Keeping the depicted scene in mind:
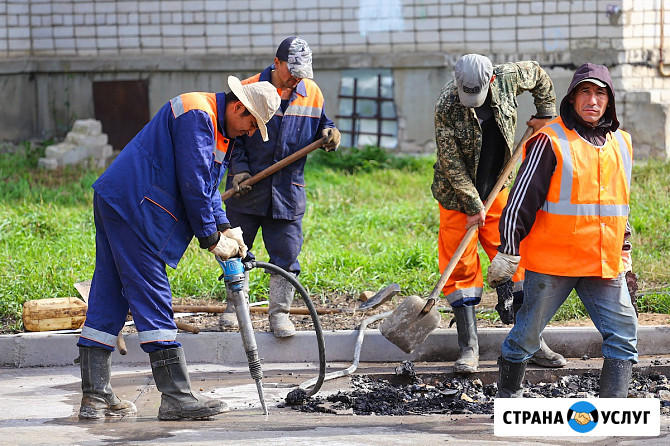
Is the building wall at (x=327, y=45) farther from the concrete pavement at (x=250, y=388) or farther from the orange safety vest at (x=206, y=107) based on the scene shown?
the orange safety vest at (x=206, y=107)

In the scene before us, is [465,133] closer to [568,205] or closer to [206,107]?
[568,205]

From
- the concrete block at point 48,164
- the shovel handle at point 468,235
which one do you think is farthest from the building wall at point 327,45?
the shovel handle at point 468,235

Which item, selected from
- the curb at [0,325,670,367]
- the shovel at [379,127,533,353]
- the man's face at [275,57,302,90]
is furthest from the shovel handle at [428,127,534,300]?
the man's face at [275,57,302,90]

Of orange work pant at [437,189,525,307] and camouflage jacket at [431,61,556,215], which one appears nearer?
camouflage jacket at [431,61,556,215]

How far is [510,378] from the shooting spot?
15.8ft

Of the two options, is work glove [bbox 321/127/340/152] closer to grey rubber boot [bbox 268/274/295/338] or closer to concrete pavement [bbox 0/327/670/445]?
grey rubber boot [bbox 268/274/295/338]

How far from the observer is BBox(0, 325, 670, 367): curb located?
6.09 m

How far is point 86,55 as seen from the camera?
13562 mm

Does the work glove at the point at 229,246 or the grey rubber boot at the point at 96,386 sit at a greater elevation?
the work glove at the point at 229,246

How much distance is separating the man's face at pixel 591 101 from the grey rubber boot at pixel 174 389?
2.38m

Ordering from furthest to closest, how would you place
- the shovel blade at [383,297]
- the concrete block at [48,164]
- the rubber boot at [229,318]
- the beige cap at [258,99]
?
the concrete block at [48,164]
the shovel blade at [383,297]
the rubber boot at [229,318]
the beige cap at [258,99]

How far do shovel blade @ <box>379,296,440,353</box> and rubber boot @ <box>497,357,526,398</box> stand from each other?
35.6 inches

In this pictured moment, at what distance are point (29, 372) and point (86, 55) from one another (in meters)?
8.45

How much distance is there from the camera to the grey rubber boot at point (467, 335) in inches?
226
